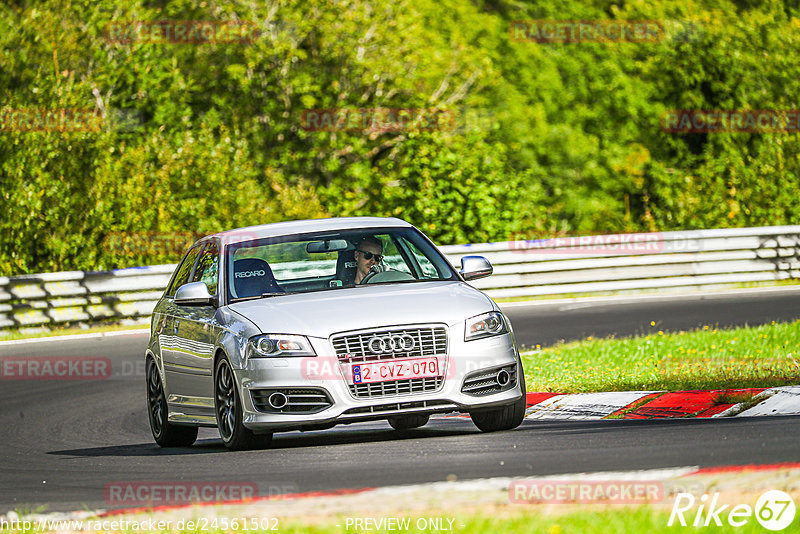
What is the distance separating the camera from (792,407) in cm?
970

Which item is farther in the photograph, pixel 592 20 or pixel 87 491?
pixel 592 20

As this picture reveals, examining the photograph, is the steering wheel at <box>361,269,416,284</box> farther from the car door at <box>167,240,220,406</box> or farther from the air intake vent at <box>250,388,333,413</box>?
the air intake vent at <box>250,388,333,413</box>

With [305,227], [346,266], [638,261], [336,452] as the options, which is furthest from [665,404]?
[638,261]

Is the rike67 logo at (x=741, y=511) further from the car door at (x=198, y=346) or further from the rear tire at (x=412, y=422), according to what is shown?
the rear tire at (x=412, y=422)

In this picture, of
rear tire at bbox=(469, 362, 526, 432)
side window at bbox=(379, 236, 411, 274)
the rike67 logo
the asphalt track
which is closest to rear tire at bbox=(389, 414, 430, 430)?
the asphalt track

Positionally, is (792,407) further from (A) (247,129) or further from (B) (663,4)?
(B) (663,4)

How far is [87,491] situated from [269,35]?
1254 inches

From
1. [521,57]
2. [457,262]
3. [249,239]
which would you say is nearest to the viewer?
[249,239]

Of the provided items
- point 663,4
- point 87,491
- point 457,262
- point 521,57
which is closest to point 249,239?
point 87,491

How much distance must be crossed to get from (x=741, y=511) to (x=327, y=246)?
5.14 metres

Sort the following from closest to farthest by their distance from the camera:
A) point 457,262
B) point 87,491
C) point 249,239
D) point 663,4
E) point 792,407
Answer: point 87,491
point 792,407
point 249,239
point 457,262
point 663,4

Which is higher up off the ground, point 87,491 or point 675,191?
point 87,491

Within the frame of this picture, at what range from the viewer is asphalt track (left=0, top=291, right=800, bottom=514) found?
24.4ft

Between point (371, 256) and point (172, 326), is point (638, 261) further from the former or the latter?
point (172, 326)
